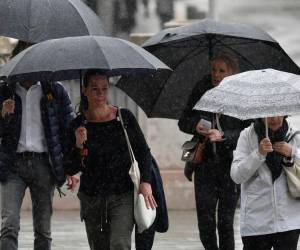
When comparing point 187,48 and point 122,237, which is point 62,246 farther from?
point 122,237

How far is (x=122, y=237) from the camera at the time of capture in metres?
8.05

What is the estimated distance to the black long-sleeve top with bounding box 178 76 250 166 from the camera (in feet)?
31.0

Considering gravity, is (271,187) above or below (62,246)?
above

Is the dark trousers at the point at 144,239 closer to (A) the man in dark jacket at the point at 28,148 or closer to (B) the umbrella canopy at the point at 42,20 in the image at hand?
(A) the man in dark jacket at the point at 28,148

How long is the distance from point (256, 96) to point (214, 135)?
162cm

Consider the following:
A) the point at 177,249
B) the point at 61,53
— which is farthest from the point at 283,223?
the point at 177,249

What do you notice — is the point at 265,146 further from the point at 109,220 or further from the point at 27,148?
the point at 27,148

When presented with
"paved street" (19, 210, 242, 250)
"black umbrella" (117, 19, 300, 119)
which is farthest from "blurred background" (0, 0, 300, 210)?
"black umbrella" (117, 19, 300, 119)

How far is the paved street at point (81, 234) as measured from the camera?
11.7m

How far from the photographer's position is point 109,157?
8.08 meters

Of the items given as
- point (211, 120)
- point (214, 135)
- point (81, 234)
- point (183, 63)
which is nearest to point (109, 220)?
point (214, 135)

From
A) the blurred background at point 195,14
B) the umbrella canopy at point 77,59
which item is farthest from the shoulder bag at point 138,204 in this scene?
the blurred background at point 195,14

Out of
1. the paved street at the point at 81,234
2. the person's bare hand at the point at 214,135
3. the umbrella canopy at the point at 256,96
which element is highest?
the umbrella canopy at the point at 256,96

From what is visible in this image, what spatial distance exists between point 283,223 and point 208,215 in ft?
5.70
